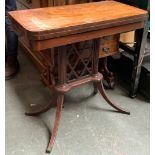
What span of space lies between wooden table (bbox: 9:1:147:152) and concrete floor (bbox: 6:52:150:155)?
0.08m

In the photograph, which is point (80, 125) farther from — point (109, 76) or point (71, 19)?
point (71, 19)

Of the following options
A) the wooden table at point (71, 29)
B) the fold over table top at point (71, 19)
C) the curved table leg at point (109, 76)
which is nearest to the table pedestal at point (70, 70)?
the wooden table at point (71, 29)

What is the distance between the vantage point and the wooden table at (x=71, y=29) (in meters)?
1.13

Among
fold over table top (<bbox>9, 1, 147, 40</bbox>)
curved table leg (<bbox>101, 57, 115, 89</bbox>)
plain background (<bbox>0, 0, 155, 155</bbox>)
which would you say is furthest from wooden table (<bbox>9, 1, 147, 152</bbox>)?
curved table leg (<bbox>101, 57, 115, 89</bbox>)

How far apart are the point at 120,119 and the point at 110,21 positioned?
698 millimetres

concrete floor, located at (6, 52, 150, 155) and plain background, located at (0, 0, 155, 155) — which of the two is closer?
plain background, located at (0, 0, 155, 155)

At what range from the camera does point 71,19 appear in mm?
1229

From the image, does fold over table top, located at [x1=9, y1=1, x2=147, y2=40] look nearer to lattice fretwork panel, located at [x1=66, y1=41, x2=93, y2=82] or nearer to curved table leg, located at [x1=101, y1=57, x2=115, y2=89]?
lattice fretwork panel, located at [x1=66, y1=41, x2=93, y2=82]

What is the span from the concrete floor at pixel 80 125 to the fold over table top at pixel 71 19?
0.66 m

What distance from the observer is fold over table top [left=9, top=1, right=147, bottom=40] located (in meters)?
1.12

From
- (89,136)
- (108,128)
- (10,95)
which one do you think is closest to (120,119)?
(108,128)

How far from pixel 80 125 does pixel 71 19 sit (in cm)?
→ 70
